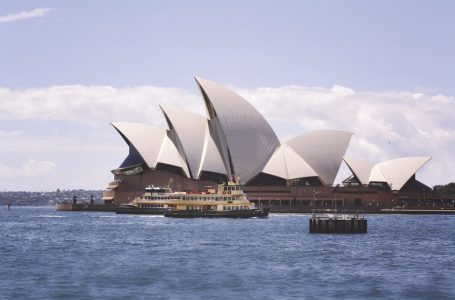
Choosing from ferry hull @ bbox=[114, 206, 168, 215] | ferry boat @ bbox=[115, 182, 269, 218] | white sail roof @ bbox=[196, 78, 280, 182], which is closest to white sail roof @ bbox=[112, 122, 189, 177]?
white sail roof @ bbox=[196, 78, 280, 182]

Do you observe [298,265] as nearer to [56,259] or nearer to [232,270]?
[232,270]

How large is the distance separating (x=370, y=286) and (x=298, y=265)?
29.3 ft

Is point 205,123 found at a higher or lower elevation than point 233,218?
higher

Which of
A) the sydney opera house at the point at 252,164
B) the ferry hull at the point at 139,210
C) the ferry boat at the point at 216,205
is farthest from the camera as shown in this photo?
the sydney opera house at the point at 252,164

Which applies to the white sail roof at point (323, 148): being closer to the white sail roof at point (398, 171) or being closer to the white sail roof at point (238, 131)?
the white sail roof at point (238, 131)

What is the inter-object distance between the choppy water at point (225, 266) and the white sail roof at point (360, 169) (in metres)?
67.3

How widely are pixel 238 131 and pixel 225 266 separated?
279 ft

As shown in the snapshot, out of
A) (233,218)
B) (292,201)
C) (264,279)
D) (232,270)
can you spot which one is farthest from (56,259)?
(292,201)

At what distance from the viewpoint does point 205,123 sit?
13375 centimetres

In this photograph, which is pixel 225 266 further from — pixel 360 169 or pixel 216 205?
pixel 360 169

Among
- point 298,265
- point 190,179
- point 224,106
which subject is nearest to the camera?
point 298,265

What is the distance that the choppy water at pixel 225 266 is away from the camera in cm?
3838

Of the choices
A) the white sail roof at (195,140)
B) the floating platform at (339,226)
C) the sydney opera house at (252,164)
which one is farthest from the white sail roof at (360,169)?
the floating platform at (339,226)

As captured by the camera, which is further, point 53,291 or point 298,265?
point 298,265
